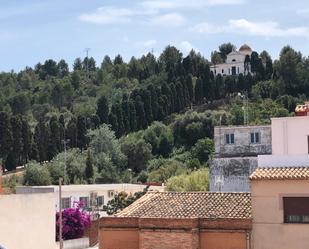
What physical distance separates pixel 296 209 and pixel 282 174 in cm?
140

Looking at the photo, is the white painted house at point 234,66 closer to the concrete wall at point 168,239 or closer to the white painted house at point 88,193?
the white painted house at point 88,193

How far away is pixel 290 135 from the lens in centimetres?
2972

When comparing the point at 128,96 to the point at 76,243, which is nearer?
the point at 76,243

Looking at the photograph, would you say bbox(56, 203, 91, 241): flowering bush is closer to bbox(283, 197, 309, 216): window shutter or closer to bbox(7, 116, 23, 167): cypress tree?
bbox(283, 197, 309, 216): window shutter

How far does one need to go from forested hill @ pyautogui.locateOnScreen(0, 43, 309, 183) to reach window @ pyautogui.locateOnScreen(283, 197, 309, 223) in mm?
77324

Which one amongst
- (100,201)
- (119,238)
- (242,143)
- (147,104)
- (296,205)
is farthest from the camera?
(147,104)

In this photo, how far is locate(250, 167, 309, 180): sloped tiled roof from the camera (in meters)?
26.3

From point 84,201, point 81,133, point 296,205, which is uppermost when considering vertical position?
point 81,133

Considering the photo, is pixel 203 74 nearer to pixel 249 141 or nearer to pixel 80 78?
pixel 80 78

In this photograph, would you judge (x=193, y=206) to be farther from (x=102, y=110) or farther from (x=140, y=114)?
(x=140, y=114)

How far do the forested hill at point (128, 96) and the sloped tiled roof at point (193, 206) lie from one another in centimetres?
7277

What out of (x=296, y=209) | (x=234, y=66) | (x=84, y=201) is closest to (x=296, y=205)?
(x=296, y=209)

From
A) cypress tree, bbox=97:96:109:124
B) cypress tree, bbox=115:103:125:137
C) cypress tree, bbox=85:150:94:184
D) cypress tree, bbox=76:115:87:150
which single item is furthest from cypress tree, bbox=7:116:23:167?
cypress tree, bbox=97:96:109:124

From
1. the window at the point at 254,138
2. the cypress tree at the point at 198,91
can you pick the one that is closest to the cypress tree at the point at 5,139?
the cypress tree at the point at 198,91
